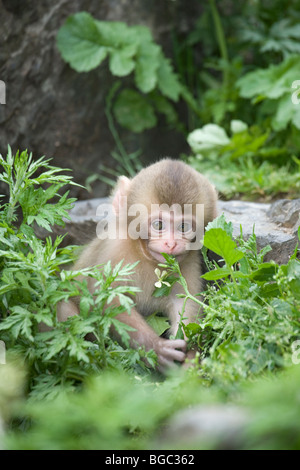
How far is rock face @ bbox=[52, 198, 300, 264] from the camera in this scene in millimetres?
4188

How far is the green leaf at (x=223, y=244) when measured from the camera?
320 centimetres

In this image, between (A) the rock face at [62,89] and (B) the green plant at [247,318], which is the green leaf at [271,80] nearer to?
(A) the rock face at [62,89]

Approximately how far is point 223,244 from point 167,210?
902 millimetres

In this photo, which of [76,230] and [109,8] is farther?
[109,8]

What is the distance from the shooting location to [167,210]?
4.04 metres

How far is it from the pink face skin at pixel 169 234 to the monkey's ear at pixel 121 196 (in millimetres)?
364

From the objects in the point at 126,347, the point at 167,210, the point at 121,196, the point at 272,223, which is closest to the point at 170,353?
the point at 126,347

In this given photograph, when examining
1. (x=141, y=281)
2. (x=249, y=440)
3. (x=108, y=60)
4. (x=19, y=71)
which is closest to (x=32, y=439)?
(x=249, y=440)

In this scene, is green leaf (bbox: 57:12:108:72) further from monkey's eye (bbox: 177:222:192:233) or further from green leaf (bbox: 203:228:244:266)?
green leaf (bbox: 203:228:244:266)

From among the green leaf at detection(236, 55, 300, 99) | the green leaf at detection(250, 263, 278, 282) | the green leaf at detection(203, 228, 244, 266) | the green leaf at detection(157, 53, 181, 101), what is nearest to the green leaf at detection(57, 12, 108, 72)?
the green leaf at detection(157, 53, 181, 101)

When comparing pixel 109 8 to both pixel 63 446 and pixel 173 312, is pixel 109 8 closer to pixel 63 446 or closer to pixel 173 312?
pixel 173 312

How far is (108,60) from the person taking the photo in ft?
22.5

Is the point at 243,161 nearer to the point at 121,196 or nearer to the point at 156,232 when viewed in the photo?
the point at 121,196

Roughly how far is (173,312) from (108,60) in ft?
12.5
